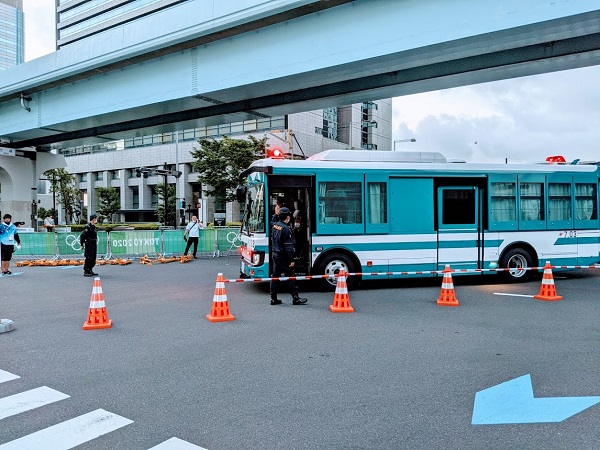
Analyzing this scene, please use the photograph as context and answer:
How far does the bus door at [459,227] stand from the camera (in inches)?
488

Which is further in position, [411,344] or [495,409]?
[411,344]

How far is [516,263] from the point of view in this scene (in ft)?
43.2

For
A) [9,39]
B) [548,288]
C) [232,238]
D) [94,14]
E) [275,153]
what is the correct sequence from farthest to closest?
1. [9,39]
2. [94,14]
3. [232,238]
4. [275,153]
5. [548,288]

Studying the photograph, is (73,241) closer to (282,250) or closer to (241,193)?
(241,193)

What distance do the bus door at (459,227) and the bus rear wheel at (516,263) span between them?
2.74 ft

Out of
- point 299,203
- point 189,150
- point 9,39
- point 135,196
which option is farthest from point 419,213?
point 9,39

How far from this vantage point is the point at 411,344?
A: 704cm

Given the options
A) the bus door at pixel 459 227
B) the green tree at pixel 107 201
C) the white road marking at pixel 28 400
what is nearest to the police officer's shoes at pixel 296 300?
the bus door at pixel 459 227

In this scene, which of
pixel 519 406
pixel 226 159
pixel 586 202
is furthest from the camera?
pixel 226 159

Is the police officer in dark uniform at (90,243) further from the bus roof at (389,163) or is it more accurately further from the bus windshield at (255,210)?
the bus roof at (389,163)

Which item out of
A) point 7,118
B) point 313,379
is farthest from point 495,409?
point 7,118

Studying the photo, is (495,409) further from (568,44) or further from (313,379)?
(568,44)

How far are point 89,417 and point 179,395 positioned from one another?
2.97 feet

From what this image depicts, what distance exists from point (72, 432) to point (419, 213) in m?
9.78
